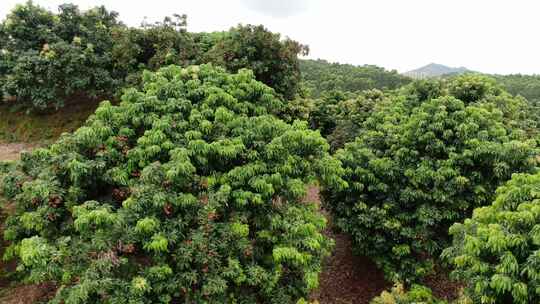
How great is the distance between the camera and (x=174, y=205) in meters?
9.03

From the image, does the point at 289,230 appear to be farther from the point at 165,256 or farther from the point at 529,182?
the point at 529,182

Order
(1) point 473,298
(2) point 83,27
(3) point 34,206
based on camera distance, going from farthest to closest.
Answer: (2) point 83,27 → (3) point 34,206 → (1) point 473,298

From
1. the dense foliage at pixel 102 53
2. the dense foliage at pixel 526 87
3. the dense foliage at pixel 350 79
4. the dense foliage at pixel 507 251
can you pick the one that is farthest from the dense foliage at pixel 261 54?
the dense foliage at pixel 526 87

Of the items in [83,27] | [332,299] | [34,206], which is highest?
[83,27]

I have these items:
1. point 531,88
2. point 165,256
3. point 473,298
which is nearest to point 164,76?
point 165,256

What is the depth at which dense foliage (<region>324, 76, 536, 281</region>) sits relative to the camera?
11820 mm

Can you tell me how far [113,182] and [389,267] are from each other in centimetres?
899

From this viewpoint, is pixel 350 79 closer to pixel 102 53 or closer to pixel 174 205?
pixel 102 53

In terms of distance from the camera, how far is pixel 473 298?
8.55m

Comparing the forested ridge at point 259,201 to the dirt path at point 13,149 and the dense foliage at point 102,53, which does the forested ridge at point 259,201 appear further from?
the dirt path at point 13,149

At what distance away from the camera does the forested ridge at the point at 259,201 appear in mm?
8312

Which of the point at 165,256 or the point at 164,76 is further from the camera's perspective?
the point at 164,76

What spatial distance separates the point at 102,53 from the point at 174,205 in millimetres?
14513

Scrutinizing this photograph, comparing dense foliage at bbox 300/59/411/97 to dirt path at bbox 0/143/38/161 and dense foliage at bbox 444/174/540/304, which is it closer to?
dirt path at bbox 0/143/38/161
